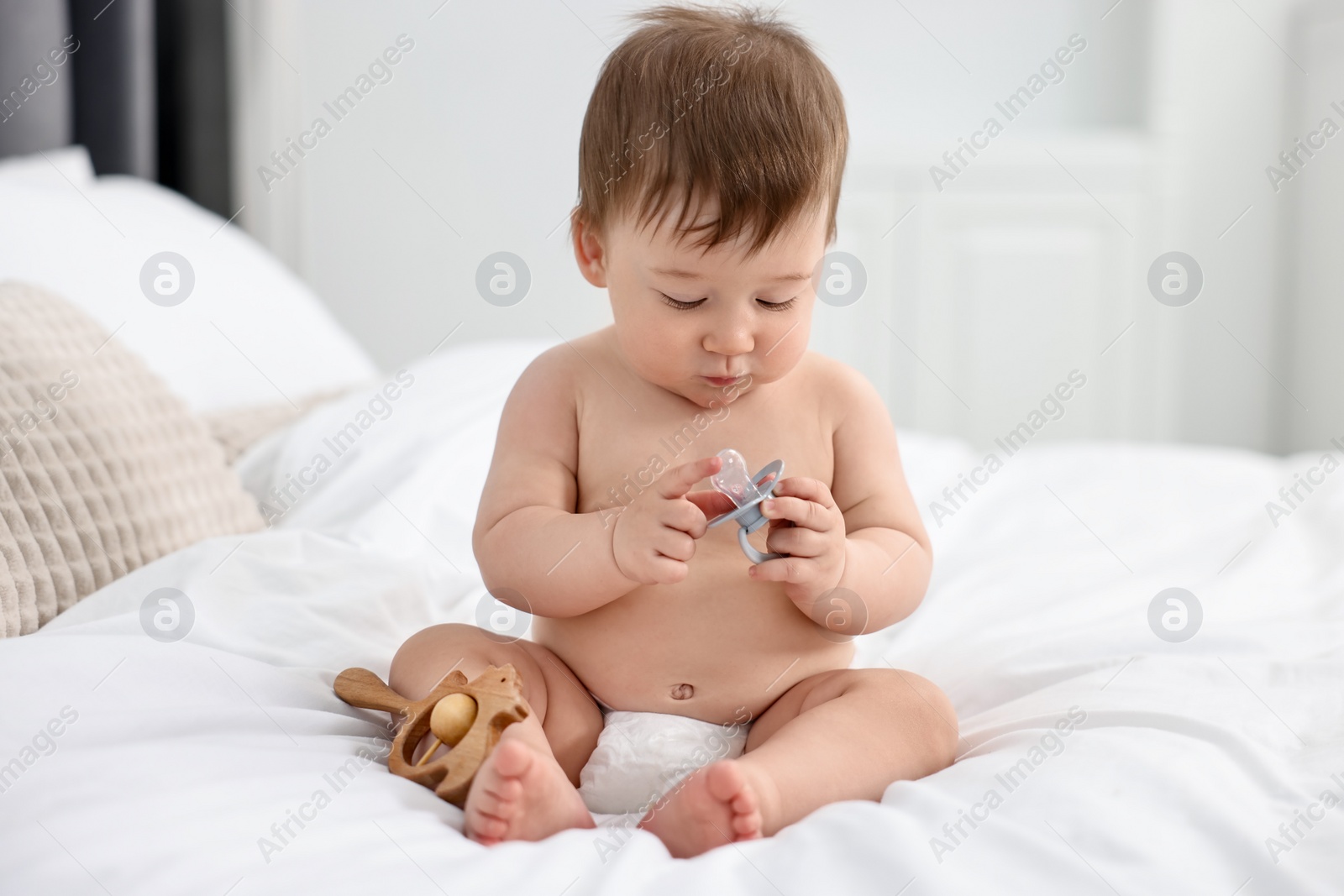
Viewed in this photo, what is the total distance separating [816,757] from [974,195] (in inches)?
99.2

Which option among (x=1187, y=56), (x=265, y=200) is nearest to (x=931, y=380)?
(x=1187, y=56)

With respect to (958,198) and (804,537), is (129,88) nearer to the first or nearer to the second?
(804,537)

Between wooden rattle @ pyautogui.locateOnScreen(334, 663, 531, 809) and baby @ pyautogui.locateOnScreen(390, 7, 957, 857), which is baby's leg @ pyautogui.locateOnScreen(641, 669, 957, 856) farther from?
wooden rattle @ pyautogui.locateOnScreen(334, 663, 531, 809)

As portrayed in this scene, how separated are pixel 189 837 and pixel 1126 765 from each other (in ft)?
1.80

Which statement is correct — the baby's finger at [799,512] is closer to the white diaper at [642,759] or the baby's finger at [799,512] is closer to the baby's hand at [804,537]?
the baby's hand at [804,537]

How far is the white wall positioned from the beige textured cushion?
1.67 m

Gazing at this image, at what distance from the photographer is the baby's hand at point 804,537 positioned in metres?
0.76

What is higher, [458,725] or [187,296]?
[187,296]

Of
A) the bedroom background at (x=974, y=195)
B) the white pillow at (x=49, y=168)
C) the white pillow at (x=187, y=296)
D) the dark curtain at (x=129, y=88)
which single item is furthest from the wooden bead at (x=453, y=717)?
the bedroom background at (x=974, y=195)

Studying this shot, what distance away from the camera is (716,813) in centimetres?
65

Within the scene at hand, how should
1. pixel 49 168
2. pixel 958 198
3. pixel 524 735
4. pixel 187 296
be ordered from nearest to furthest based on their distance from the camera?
pixel 524 735, pixel 187 296, pixel 49 168, pixel 958 198

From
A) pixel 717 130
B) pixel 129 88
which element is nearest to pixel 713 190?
pixel 717 130

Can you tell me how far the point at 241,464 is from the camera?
1396mm

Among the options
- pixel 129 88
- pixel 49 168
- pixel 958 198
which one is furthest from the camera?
pixel 958 198
